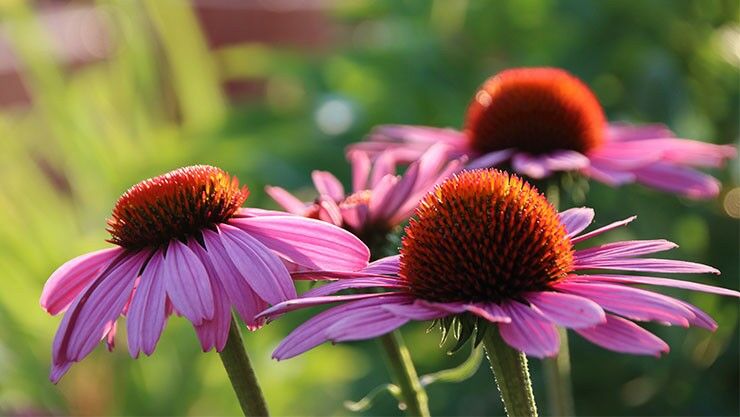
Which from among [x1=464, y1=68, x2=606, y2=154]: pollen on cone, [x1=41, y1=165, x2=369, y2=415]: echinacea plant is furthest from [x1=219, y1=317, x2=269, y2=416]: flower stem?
[x1=464, y1=68, x2=606, y2=154]: pollen on cone

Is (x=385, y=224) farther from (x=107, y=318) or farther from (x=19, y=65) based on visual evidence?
(x=19, y=65)

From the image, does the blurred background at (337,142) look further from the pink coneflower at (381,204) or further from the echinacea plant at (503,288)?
the echinacea plant at (503,288)

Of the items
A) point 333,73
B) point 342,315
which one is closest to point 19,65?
point 333,73

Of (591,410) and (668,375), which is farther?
(591,410)

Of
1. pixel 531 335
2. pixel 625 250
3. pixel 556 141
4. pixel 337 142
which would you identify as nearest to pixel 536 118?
pixel 556 141

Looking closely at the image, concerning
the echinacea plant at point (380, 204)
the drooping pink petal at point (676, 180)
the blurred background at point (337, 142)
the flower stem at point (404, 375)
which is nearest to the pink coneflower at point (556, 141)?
the drooping pink petal at point (676, 180)

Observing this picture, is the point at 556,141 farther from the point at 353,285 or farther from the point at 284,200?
the point at 353,285

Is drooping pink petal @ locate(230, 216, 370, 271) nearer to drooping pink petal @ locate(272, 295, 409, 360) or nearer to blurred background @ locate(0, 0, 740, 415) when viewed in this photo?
drooping pink petal @ locate(272, 295, 409, 360)
